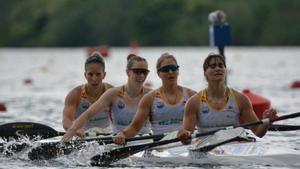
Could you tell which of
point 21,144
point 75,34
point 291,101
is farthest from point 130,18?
point 21,144

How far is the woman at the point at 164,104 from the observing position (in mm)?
10758

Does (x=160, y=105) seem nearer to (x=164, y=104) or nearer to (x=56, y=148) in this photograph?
(x=164, y=104)

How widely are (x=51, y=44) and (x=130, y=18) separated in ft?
37.4

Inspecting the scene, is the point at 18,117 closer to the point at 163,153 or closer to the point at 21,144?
the point at 21,144

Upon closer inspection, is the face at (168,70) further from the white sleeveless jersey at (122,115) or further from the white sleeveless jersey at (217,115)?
the white sleeveless jersey at (122,115)

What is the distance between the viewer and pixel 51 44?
3957 inches

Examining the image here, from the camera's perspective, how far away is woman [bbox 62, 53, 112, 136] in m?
12.1

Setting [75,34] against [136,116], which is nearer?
[136,116]

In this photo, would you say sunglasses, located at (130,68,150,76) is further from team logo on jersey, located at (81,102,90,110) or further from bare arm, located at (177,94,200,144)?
team logo on jersey, located at (81,102,90,110)

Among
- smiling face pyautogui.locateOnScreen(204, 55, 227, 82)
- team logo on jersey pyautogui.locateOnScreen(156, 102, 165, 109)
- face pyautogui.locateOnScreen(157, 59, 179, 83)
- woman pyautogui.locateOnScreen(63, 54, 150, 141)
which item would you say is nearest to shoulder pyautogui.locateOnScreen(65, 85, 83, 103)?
woman pyautogui.locateOnScreen(63, 54, 150, 141)

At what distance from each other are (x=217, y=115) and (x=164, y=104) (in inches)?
35.2

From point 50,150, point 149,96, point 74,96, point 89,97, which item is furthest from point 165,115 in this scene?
point 74,96

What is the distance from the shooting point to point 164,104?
1101 cm

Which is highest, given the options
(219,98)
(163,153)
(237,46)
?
(237,46)
